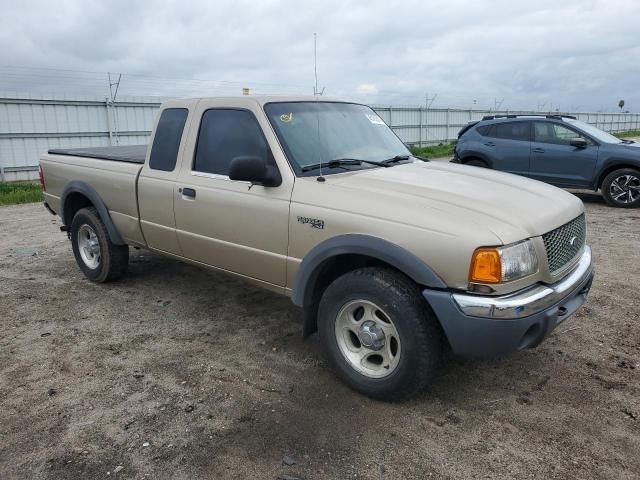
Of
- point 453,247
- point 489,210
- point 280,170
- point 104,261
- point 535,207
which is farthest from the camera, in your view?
point 104,261

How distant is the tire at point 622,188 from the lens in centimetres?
939

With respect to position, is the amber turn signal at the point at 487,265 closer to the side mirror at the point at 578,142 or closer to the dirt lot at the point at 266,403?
the dirt lot at the point at 266,403

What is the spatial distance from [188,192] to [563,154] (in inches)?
313

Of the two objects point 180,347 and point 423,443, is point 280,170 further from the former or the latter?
point 423,443

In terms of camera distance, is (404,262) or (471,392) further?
(471,392)

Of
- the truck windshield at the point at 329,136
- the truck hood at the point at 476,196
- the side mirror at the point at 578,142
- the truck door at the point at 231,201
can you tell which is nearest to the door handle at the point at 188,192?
the truck door at the point at 231,201

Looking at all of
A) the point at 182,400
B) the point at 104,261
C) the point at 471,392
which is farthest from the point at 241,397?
the point at 104,261

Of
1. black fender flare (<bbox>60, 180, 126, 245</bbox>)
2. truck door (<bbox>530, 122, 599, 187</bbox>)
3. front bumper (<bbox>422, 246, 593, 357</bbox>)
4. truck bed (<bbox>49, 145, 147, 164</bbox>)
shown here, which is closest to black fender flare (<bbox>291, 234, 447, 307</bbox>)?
front bumper (<bbox>422, 246, 593, 357</bbox>)

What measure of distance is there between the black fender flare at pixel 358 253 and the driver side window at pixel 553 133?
811 cm

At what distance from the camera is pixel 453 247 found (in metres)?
2.84

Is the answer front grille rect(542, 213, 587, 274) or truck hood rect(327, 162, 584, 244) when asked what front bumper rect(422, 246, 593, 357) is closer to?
front grille rect(542, 213, 587, 274)

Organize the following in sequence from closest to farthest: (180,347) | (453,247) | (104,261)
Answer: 1. (453,247)
2. (180,347)
3. (104,261)

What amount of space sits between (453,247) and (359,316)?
875 mm

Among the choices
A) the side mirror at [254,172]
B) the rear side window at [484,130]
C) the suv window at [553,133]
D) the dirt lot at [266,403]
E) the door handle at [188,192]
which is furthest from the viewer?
the rear side window at [484,130]
